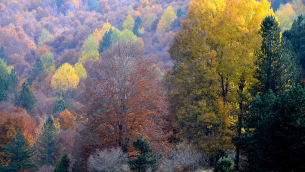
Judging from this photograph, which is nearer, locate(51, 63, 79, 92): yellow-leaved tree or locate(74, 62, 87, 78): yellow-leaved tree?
locate(51, 63, 79, 92): yellow-leaved tree

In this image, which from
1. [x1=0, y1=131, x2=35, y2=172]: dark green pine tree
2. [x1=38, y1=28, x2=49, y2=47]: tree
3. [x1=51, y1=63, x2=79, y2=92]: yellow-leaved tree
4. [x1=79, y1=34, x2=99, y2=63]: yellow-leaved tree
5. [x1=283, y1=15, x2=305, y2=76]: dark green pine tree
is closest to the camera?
[x1=283, y1=15, x2=305, y2=76]: dark green pine tree

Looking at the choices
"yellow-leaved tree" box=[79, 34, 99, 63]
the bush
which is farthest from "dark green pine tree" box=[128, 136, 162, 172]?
"yellow-leaved tree" box=[79, 34, 99, 63]

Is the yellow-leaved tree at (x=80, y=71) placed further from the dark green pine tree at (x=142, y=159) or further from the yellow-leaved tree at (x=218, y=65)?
the dark green pine tree at (x=142, y=159)

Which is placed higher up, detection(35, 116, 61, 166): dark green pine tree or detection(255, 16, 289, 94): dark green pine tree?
detection(255, 16, 289, 94): dark green pine tree

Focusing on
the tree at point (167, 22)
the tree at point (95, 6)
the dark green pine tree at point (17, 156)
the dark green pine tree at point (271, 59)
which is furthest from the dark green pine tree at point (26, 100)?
the tree at point (95, 6)

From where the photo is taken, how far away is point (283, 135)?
36.5ft

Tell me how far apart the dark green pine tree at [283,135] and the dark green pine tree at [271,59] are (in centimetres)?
291

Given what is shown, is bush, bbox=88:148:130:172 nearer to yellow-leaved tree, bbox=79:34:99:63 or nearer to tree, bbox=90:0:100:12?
yellow-leaved tree, bbox=79:34:99:63

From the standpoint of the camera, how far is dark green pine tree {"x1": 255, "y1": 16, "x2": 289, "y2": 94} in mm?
15266

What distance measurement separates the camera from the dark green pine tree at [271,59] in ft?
50.1

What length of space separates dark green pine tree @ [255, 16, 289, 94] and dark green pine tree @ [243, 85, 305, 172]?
9.55 ft

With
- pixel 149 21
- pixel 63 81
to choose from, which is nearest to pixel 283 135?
pixel 63 81

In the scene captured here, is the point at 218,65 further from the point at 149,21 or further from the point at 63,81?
the point at 149,21

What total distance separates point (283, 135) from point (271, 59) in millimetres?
5977
